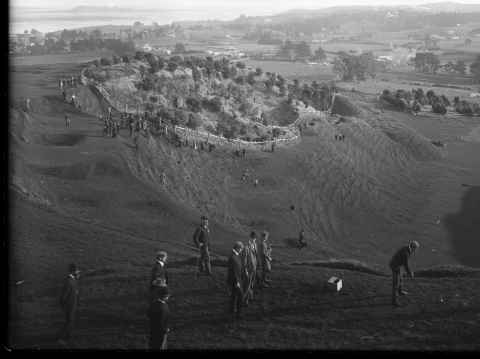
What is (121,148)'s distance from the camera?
26.4m

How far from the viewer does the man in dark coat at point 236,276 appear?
8.48m

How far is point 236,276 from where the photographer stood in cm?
849

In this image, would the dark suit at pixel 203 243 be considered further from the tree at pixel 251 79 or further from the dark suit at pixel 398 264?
the tree at pixel 251 79

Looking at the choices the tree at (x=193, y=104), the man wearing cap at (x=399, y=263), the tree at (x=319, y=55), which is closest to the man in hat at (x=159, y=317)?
the man wearing cap at (x=399, y=263)

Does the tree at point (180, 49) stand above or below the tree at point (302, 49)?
below

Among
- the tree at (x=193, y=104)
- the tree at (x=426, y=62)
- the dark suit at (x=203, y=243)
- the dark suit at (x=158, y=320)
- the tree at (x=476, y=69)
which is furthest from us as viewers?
the tree at (x=426, y=62)

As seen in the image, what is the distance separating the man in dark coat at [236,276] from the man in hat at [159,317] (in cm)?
167

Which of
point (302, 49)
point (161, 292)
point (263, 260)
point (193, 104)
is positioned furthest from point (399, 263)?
point (302, 49)

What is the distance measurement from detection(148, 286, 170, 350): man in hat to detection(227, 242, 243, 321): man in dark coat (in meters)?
1.67

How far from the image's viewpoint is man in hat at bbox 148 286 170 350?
699 cm

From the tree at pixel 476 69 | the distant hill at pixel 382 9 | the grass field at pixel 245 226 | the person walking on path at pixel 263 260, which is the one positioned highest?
the distant hill at pixel 382 9

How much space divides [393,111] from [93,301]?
57.1 metres

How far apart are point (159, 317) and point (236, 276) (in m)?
1.84

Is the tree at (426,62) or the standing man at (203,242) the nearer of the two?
the standing man at (203,242)
